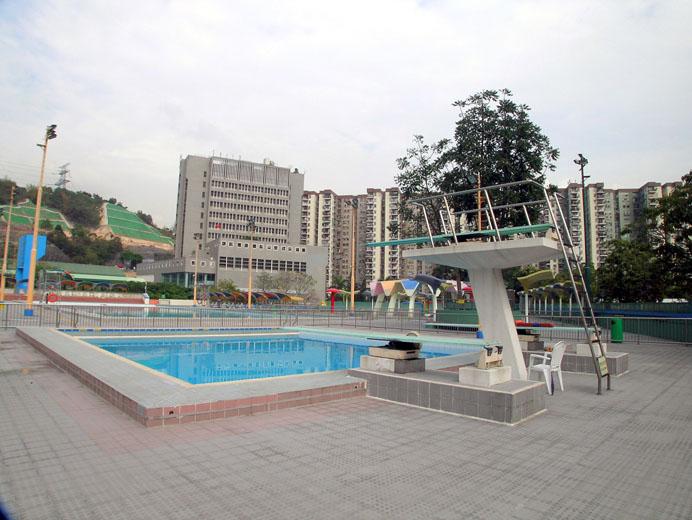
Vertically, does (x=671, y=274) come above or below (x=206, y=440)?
above

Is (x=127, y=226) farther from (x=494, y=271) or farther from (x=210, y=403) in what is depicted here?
(x=210, y=403)

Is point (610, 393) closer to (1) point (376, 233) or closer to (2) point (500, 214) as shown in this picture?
(2) point (500, 214)

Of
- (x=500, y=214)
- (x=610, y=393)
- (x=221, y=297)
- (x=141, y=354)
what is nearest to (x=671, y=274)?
(x=500, y=214)

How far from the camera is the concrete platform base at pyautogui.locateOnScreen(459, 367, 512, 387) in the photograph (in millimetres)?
6641

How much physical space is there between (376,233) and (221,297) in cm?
7347

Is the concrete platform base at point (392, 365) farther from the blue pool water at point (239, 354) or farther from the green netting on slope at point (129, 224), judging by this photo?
the green netting on slope at point (129, 224)

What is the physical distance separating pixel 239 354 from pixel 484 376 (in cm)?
1125

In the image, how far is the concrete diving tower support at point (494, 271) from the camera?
26.2 ft

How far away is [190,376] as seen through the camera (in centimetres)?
1188

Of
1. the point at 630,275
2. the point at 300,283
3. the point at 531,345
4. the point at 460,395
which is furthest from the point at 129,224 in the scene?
the point at 460,395

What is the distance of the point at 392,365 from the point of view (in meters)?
7.86

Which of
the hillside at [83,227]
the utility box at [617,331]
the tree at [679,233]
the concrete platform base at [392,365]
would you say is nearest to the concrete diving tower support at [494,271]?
the concrete platform base at [392,365]

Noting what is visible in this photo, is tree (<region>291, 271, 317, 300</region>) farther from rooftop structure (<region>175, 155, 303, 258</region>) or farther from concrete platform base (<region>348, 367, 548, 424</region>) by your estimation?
concrete platform base (<region>348, 367, 548, 424</region>)

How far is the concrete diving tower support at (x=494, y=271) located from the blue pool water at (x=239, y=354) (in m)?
5.93
